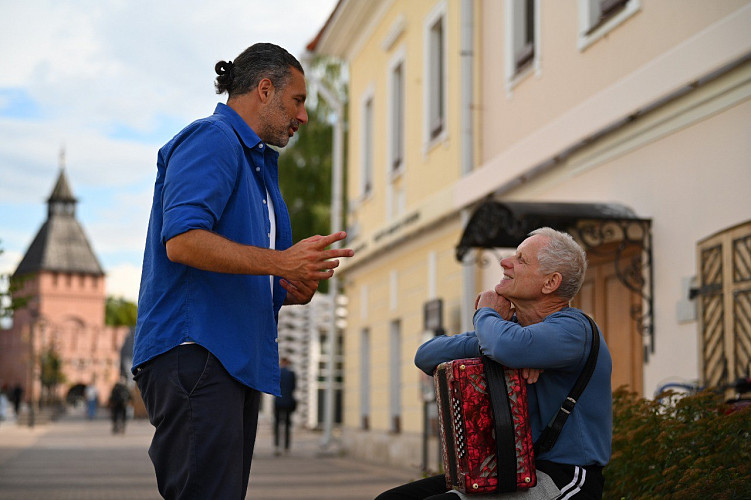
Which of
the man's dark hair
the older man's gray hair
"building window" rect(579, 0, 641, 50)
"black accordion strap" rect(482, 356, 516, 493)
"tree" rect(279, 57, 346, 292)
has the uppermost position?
"tree" rect(279, 57, 346, 292)

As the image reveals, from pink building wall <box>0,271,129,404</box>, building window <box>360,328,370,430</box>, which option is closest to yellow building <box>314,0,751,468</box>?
building window <box>360,328,370,430</box>

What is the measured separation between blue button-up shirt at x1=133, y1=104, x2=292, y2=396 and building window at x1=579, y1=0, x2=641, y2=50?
23.1 ft

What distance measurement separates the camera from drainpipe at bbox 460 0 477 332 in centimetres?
1470

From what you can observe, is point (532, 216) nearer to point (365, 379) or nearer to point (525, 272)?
point (525, 272)

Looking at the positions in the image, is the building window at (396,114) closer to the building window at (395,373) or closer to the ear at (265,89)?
the building window at (395,373)

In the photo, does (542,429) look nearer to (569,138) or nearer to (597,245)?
(597,245)

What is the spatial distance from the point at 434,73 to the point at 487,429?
13932 mm

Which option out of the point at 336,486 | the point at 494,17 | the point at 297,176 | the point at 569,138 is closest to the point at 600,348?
the point at 569,138

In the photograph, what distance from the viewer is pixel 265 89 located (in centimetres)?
364

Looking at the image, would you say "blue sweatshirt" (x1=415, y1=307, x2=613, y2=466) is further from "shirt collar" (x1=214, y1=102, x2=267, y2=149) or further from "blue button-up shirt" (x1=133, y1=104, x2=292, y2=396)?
"shirt collar" (x1=214, y1=102, x2=267, y2=149)

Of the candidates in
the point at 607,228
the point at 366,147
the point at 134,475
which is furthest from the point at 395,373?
the point at 607,228

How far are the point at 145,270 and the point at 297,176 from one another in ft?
114

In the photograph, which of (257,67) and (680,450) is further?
(680,450)

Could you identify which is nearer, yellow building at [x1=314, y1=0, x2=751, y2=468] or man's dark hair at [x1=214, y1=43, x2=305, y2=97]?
man's dark hair at [x1=214, y1=43, x2=305, y2=97]
